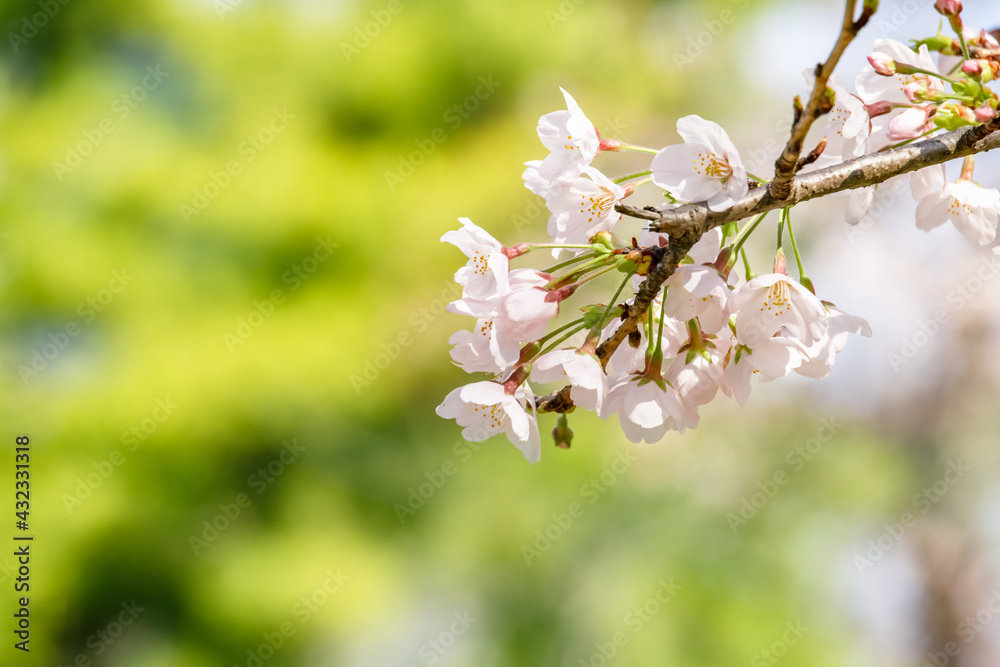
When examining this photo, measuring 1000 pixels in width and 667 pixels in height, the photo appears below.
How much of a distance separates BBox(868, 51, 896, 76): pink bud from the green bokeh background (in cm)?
334

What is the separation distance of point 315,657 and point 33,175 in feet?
8.71

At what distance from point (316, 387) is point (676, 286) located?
3.38 m

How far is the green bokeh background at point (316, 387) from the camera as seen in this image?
3.51m

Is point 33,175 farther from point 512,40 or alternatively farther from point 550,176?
point 550,176

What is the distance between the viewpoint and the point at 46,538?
336 cm

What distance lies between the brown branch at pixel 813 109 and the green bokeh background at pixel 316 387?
3.38 m

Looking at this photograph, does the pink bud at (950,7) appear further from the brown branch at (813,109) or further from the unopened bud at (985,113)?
the brown branch at (813,109)

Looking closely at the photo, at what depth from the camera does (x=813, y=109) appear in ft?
1.21

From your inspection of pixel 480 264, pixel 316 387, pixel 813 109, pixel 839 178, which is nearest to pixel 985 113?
pixel 839 178

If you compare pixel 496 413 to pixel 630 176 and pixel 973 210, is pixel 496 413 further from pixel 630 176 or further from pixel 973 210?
pixel 973 210

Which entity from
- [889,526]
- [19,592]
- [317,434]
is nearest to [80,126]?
[317,434]

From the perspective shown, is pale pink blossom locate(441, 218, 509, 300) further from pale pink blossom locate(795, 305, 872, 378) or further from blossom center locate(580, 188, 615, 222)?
pale pink blossom locate(795, 305, 872, 378)

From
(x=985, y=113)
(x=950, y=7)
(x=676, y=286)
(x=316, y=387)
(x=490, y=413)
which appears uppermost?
(x=950, y=7)

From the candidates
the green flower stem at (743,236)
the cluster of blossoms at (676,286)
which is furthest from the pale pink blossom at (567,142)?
the green flower stem at (743,236)
